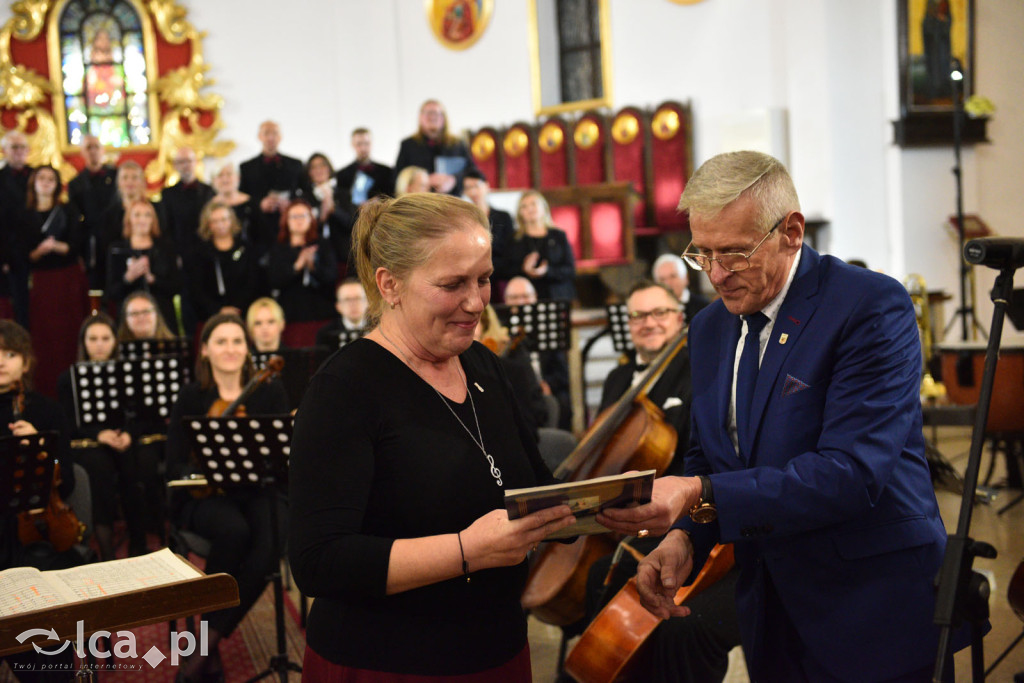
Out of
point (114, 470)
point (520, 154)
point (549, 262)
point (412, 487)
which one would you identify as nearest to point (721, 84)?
point (520, 154)

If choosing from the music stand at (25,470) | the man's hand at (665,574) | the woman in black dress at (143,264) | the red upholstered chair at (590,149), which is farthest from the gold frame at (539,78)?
the man's hand at (665,574)

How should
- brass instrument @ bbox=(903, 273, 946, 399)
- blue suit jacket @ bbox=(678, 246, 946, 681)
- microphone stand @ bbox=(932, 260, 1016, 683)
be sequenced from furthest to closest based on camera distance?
brass instrument @ bbox=(903, 273, 946, 399), blue suit jacket @ bbox=(678, 246, 946, 681), microphone stand @ bbox=(932, 260, 1016, 683)

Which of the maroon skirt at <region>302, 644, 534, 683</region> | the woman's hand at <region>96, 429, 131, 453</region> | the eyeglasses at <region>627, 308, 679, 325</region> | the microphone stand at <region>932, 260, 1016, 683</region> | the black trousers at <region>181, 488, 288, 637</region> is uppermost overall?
the eyeglasses at <region>627, 308, 679, 325</region>

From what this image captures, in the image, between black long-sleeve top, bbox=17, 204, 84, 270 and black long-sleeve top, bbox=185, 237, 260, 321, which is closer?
black long-sleeve top, bbox=185, 237, 260, 321

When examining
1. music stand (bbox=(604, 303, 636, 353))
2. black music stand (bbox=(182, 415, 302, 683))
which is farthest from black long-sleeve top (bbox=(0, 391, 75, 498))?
music stand (bbox=(604, 303, 636, 353))

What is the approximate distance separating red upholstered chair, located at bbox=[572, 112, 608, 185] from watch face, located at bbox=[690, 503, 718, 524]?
37.2 ft

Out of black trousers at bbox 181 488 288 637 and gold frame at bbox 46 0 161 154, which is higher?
gold frame at bbox 46 0 161 154

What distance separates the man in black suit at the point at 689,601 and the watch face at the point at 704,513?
1.20 meters

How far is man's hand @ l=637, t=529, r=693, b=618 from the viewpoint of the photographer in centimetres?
209

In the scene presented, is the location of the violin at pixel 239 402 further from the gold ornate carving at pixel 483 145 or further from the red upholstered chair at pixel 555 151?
the gold ornate carving at pixel 483 145

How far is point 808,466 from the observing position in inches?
73.2

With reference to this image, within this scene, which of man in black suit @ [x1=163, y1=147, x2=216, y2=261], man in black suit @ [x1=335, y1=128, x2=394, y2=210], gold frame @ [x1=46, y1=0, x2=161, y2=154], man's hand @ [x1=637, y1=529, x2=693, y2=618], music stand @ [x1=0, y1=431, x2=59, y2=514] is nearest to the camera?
man's hand @ [x1=637, y1=529, x2=693, y2=618]

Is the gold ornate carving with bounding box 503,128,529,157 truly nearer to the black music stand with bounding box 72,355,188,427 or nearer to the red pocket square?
the black music stand with bounding box 72,355,188,427

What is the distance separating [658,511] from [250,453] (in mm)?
2512
